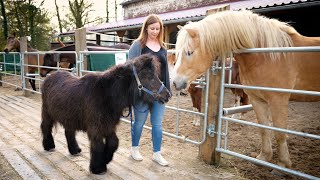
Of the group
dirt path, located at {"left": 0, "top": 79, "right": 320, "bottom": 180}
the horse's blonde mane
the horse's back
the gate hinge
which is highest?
the horse's blonde mane

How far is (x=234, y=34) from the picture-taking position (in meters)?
2.57

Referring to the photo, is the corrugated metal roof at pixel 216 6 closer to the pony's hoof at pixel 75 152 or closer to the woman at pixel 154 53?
the woman at pixel 154 53

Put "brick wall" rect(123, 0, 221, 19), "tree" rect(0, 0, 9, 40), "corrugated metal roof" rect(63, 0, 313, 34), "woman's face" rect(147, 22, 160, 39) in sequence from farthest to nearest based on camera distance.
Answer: "tree" rect(0, 0, 9, 40) < "brick wall" rect(123, 0, 221, 19) < "corrugated metal roof" rect(63, 0, 313, 34) < "woman's face" rect(147, 22, 160, 39)

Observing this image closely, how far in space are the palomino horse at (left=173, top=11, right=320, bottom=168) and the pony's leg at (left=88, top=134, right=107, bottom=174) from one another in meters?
0.98

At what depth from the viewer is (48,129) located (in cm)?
337

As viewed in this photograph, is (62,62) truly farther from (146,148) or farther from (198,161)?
(198,161)

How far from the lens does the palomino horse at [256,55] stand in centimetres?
259

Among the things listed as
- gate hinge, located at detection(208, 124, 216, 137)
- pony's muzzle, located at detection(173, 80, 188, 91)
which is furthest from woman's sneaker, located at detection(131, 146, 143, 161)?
pony's muzzle, located at detection(173, 80, 188, 91)

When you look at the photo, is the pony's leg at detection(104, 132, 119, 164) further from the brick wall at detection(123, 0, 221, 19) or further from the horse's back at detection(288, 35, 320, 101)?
the brick wall at detection(123, 0, 221, 19)

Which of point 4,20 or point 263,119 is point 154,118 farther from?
point 4,20

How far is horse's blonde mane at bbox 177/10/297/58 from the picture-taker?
258cm

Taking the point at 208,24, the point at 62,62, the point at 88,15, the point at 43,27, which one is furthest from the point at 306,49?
the point at 88,15

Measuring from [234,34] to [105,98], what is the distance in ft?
4.69

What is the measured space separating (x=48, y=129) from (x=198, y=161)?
6.34 feet
